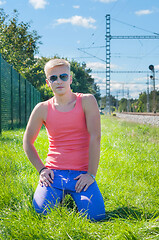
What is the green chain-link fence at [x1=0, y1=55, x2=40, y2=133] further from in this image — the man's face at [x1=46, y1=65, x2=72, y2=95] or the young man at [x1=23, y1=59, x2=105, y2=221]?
the man's face at [x1=46, y1=65, x2=72, y2=95]

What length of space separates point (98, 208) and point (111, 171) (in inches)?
77.8

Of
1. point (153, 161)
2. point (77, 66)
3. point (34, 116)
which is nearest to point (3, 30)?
point (153, 161)

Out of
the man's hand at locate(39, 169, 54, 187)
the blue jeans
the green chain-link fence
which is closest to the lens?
the blue jeans

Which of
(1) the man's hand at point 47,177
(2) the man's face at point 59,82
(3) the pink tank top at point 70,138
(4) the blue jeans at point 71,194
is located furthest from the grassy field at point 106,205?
(2) the man's face at point 59,82

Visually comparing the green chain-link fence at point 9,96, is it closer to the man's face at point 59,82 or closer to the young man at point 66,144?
the young man at point 66,144

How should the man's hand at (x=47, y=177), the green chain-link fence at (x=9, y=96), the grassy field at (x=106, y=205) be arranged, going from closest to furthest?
the grassy field at (x=106, y=205)
the man's hand at (x=47, y=177)
the green chain-link fence at (x=9, y=96)

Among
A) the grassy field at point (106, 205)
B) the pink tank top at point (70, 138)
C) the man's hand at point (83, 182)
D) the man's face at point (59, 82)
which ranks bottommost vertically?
the grassy field at point (106, 205)

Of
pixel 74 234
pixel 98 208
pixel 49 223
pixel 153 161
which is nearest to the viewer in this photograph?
pixel 74 234

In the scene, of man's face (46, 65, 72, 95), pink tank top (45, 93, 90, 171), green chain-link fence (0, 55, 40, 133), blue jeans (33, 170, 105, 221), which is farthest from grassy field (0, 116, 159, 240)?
green chain-link fence (0, 55, 40, 133)

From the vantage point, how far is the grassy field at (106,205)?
2.23 metres

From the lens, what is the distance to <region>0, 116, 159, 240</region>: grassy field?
7.32 ft

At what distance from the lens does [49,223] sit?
2.36 m

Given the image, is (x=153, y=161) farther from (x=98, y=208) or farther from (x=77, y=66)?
(x=77, y=66)

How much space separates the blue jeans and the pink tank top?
91 mm
